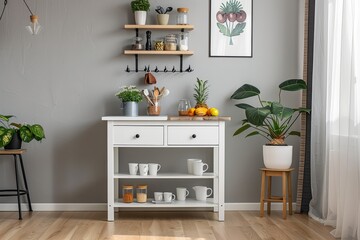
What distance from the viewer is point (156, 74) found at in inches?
214

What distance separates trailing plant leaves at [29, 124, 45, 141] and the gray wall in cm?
29

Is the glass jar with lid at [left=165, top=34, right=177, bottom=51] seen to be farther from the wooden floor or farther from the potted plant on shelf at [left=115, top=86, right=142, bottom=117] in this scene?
the wooden floor

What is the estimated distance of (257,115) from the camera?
5.01 metres

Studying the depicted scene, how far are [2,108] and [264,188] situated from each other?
2330mm

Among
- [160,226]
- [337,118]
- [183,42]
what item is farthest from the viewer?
[183,42]

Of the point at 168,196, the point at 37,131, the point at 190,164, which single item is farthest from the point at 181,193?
the point at 37,131

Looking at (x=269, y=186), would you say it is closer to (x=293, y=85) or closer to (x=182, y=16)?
(x=293, y=85)

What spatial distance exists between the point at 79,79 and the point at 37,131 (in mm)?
625

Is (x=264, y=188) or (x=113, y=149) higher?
(x=113, y=149)

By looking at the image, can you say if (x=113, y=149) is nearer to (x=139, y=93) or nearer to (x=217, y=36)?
(x=139, y=93)

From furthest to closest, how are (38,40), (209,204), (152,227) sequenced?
(38,40) < (209,204) < (152,227)

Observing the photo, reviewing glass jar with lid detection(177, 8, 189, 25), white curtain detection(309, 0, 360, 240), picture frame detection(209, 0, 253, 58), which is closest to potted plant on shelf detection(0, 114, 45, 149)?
glass jar with lid detection(177, 8, 189, 25)

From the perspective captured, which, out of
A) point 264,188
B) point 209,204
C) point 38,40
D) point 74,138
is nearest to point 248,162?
point 264,188

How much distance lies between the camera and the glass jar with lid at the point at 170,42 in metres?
5.30
